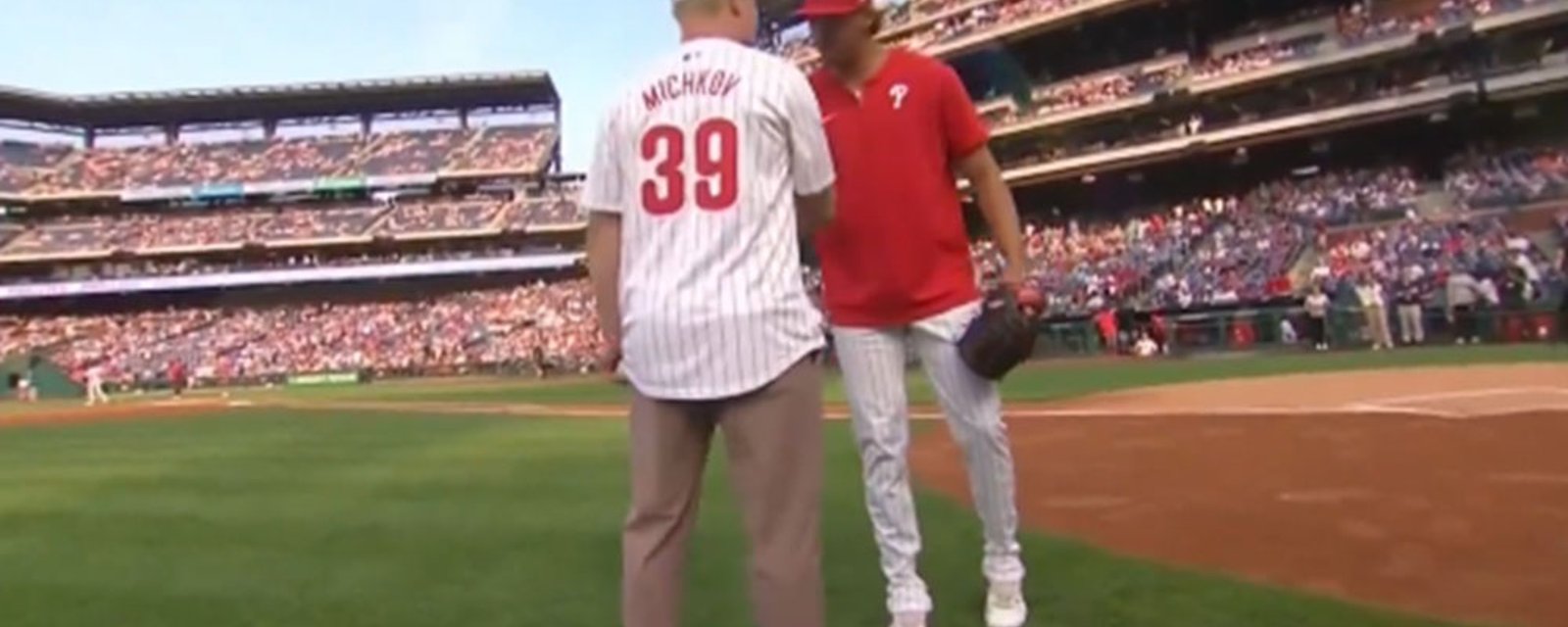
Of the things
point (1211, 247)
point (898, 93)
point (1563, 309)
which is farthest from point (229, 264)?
point (898, 93)

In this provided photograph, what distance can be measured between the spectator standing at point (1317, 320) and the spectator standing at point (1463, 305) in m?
1.97

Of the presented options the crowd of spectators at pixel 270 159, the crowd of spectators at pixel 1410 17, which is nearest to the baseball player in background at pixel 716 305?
the crowd of spectators at pixel 1410 17

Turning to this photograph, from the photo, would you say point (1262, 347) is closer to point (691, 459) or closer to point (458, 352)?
point (691, 459)

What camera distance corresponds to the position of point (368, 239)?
56562 millimetres

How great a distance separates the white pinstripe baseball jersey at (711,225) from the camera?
2.58 metres

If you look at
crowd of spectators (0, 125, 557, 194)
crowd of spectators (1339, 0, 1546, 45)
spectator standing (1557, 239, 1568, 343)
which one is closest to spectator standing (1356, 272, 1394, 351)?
spectator standing (1557, 239, 1568, 343)

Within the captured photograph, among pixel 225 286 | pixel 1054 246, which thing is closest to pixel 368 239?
pixel 225 286

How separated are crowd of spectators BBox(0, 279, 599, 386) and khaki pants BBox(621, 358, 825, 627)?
38.3 m

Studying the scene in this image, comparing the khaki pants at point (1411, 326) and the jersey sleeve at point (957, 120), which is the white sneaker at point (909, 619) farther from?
the khaki pants at point (1411, 326)

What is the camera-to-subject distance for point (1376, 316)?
67.7 feet

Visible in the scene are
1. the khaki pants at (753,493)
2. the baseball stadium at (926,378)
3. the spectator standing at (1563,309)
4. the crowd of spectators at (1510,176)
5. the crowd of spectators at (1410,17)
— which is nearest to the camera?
the khaki pants at (753,493)

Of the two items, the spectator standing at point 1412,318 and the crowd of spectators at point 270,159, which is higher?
the crowd of spectators at point 270,159

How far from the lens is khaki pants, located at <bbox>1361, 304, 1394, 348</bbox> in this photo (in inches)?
804

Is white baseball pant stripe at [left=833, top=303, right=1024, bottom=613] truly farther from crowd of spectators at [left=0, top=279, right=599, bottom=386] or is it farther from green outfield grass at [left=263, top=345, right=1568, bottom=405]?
crowd of spectators at [left=0, top=279, right=599, bottom=386]
